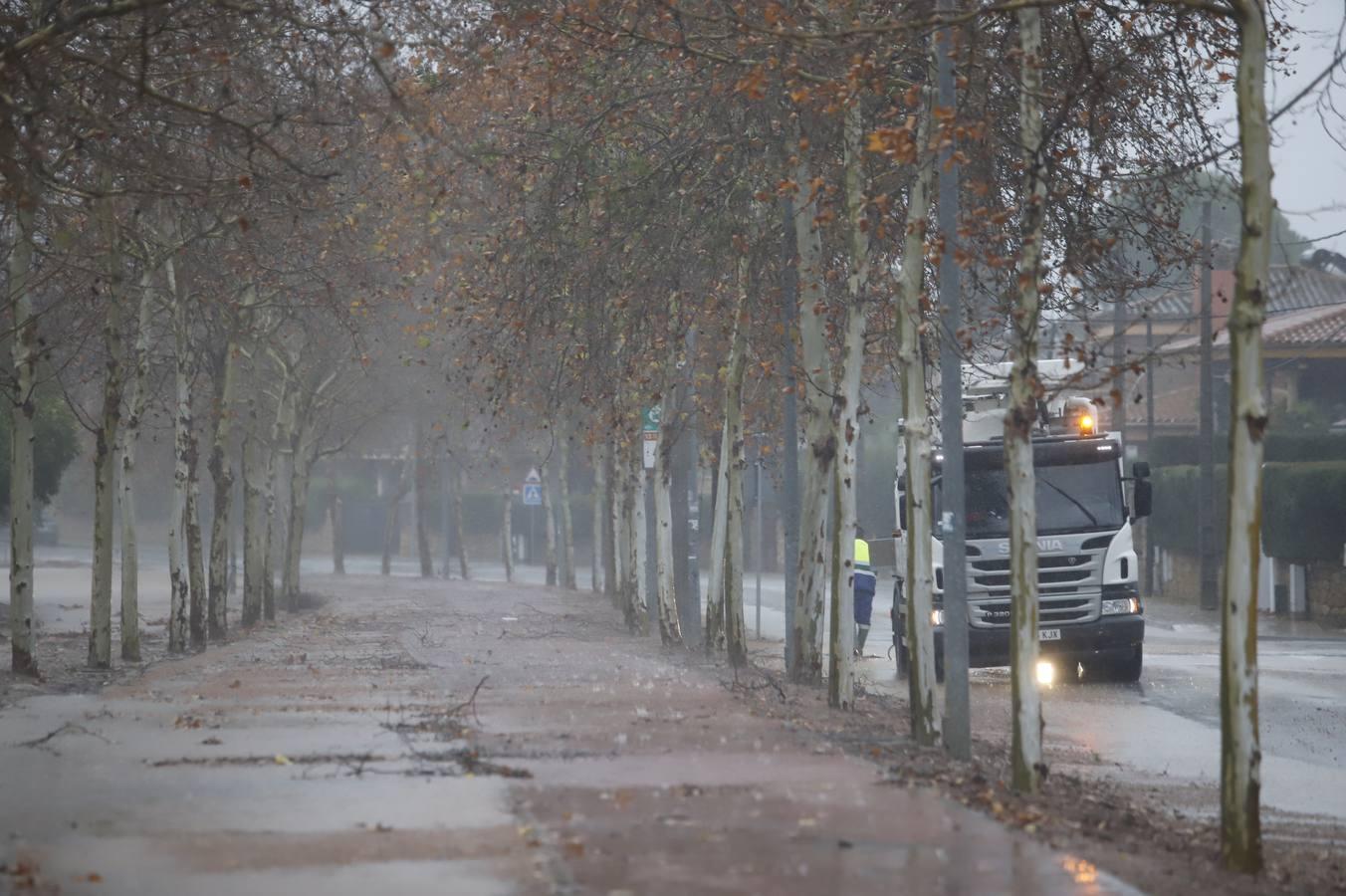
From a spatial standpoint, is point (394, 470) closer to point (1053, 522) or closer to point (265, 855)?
point (1053, 522)

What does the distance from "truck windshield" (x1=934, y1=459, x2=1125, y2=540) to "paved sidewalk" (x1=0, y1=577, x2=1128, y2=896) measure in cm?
486

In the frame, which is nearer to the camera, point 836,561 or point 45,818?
point 45,818

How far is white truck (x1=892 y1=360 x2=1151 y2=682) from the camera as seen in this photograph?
888 inches

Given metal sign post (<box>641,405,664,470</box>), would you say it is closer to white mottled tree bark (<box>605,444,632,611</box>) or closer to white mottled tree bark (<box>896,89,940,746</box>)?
white mottled tree bark (<box>605,444,632,611</box>)

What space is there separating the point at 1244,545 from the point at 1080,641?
13.8 meters

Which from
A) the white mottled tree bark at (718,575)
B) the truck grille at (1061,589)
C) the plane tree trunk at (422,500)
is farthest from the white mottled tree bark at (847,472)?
the plane tree trunk at (422,500)

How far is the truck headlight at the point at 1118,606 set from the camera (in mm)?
22562

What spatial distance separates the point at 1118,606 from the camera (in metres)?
22.6

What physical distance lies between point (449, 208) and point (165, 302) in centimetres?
459

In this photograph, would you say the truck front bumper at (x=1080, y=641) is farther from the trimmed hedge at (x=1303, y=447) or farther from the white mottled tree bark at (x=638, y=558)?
the trimmed hedge at (x=1303, y=447)

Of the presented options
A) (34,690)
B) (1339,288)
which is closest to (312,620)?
(34,690)

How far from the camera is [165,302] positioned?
2717 cm

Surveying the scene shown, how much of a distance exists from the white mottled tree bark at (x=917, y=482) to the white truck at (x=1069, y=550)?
8.50 metres

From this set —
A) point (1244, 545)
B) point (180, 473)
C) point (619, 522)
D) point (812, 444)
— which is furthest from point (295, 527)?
point (1244, 545)
